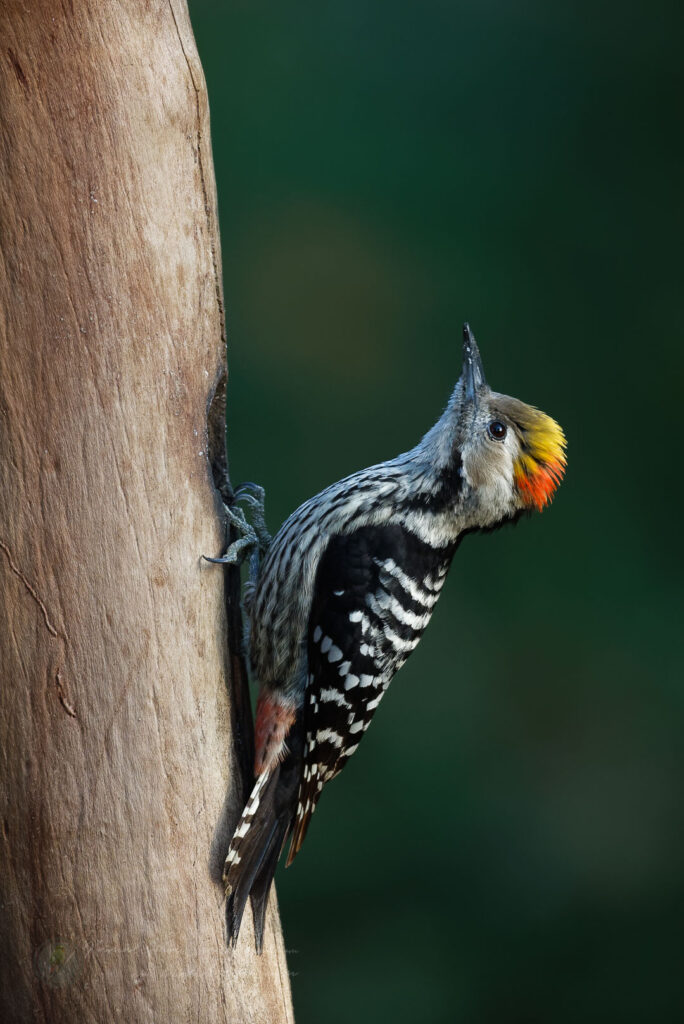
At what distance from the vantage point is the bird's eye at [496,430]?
2.56 m

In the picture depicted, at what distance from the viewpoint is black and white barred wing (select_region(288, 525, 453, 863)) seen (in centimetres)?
238

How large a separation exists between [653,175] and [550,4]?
85 cm

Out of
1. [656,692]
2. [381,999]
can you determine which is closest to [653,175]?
[656,692]

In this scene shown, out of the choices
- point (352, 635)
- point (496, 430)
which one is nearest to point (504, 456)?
point (496, 430)

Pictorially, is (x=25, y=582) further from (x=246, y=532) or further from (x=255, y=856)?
(x=255, y=856)

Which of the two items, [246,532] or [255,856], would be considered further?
[246,532]

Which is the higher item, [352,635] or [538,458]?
[538,458]

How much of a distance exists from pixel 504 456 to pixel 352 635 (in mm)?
608

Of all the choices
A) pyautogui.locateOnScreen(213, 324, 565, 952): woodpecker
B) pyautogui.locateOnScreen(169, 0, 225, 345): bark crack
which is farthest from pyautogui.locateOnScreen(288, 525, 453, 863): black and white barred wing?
pyautogui.locateOnScreen(169, 0, 225, 345): bark crack

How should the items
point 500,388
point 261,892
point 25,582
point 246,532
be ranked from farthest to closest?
point 500,388, point 246,532, point 261,892, point 25,582

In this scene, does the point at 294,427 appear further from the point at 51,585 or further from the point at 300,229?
the point at 51,585

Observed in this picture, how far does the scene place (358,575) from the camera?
2.43m

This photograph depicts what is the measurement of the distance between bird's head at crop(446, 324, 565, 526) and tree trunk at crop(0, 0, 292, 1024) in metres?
0.82

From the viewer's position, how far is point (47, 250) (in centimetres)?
196
